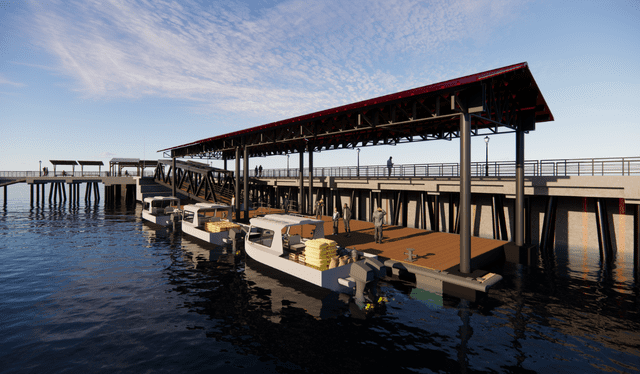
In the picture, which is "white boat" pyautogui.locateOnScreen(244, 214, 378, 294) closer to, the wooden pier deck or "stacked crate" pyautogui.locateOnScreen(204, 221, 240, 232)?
the wooden pier deck

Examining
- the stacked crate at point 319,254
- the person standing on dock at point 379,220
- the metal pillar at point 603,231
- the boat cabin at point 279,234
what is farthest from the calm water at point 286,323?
the person standing on dock at point 379,220

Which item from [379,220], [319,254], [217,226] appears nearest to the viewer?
[319,254]

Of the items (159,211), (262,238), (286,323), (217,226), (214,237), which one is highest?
(159,211)

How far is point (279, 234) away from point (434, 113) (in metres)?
10.2

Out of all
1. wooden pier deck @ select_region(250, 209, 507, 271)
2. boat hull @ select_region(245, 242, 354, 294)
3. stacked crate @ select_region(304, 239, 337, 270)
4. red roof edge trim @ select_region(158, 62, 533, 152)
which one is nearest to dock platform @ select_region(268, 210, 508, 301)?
wooden pier deck @ select_region(250, 209, 507, 271)

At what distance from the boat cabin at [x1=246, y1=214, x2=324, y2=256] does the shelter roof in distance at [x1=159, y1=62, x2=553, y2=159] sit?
6.20m

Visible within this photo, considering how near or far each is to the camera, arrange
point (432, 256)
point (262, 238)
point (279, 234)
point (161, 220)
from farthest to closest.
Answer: point (161, 220) → point (262, 238) → point (432, 256) → point (279, 234)

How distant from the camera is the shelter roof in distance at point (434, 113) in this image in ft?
38.7

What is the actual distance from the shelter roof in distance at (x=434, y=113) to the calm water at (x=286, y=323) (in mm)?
7907

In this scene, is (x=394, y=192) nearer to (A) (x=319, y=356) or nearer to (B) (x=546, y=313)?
(B) (x=546, y=313)

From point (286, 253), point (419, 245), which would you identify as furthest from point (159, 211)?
point (419, 245)

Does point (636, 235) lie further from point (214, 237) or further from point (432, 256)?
point (214, 237)

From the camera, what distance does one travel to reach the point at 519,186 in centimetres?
1548

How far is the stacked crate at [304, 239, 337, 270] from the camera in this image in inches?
452
